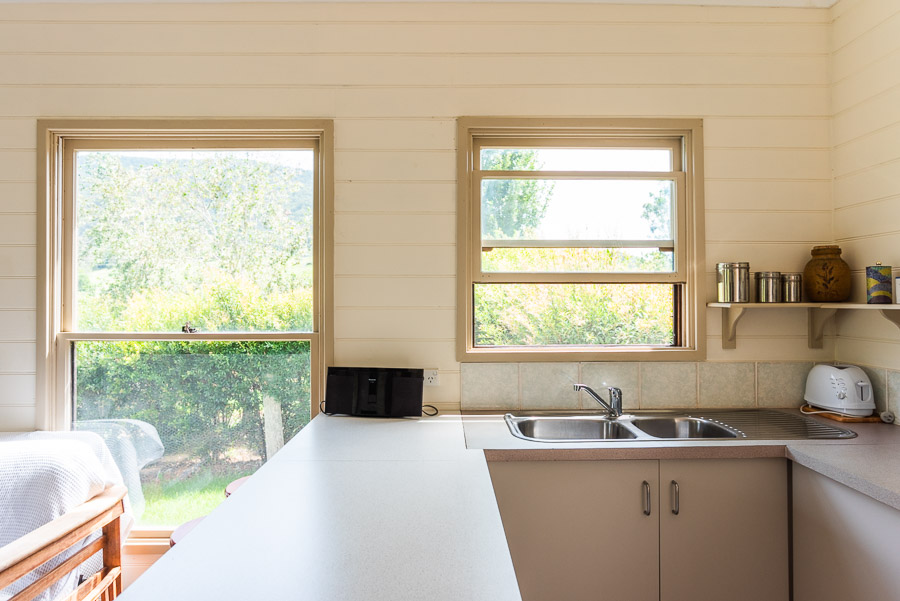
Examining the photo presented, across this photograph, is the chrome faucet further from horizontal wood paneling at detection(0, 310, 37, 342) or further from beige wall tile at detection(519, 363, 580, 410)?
horizontal wood paneling at detection(0, 310, 37, 342)

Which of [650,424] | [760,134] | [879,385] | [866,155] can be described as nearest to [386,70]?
[760,134]

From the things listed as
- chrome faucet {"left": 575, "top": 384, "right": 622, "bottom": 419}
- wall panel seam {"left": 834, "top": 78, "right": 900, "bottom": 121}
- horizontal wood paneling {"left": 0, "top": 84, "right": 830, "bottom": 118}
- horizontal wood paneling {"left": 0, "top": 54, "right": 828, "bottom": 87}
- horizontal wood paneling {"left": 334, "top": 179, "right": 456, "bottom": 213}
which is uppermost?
horizontal wood paneling {"left": 0, "top": 54, "right": 828, "bottom": 87}

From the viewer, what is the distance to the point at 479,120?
215cm

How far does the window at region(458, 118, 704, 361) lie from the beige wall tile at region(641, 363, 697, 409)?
0.10 metres

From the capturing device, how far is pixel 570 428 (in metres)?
2.04

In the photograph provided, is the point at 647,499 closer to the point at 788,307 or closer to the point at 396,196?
the point at 788,307

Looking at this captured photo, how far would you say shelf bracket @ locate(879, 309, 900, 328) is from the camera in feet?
6.08

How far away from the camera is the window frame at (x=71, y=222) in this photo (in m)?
2.13

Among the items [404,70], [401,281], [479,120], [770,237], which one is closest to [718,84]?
[770,237]

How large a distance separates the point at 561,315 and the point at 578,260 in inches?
10.2

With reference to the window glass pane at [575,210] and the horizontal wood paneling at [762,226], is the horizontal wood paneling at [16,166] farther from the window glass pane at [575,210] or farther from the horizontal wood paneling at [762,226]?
the horizontal wood paneling at [762,226]

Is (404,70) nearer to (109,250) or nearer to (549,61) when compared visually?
(549,61)

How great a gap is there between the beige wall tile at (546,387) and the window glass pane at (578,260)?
1.44ft

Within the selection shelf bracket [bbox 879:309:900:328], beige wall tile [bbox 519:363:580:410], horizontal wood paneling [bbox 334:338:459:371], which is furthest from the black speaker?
shelf bracket [bbox 879:309:900:328]
